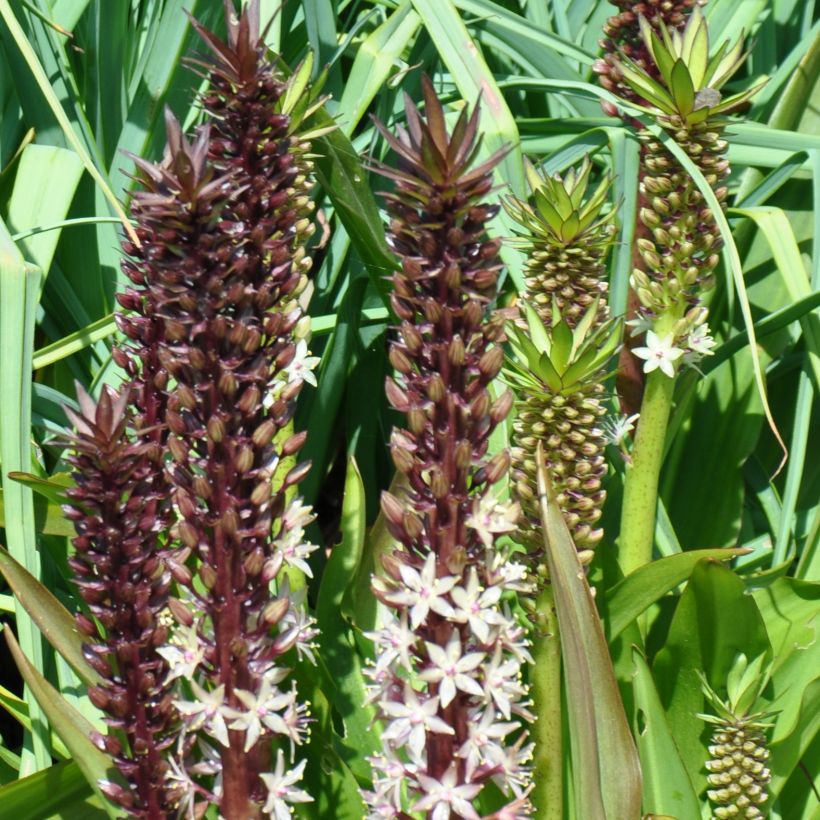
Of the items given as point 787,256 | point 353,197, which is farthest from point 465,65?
point 787,256

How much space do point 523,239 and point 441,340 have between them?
1.55ft

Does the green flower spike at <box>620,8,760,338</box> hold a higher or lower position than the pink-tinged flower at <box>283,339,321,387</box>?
higher

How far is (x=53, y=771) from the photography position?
1.16m

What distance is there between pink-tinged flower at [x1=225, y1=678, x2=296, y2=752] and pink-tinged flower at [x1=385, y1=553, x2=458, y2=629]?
0.13 meters

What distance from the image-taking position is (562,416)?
120cm

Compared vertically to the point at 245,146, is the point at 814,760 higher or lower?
lower

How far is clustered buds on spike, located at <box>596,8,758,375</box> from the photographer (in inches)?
55.2

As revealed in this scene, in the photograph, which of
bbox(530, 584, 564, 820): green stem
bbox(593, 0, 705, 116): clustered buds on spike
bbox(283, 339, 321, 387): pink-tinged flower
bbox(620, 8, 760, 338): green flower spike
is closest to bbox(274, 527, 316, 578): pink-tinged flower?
bbox(530, 584, 564, 820): green stem

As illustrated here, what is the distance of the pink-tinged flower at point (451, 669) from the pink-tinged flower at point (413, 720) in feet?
0.06

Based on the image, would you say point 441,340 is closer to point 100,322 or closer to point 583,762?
point 583,762

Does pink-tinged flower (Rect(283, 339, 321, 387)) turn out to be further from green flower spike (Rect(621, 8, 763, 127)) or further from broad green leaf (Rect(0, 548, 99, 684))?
green flower spike (Rect(621, 8, 763, 127))

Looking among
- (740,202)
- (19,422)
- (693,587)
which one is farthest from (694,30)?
(19,422)

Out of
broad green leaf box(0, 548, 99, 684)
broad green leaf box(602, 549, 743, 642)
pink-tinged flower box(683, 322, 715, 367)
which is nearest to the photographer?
broad green leaf box(0, 548, 99, 684)

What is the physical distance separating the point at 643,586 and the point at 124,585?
0.70 meters
